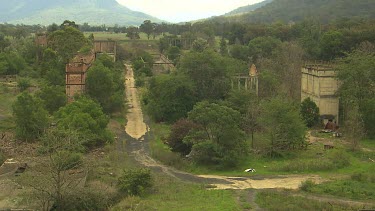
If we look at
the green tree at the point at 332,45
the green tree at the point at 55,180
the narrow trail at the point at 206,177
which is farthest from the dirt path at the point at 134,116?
the green tree at the point at 332,45

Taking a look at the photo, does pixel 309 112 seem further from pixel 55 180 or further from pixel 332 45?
pixel 55 180

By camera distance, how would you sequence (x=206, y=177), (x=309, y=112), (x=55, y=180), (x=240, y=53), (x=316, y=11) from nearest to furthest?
(x=55, y=180) < (x=206, y=177) < (x=309, y=112) < (x=240, y=53) < (x=316, y=11)

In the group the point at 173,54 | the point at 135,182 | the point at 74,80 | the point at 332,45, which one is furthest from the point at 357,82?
the point at 173,54

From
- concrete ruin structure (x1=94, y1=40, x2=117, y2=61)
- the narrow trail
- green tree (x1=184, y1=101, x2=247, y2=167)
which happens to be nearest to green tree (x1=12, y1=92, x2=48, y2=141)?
the narrow trail

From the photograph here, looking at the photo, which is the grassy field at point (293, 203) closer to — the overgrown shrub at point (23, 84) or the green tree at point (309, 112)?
the green tree at point (309, 112)

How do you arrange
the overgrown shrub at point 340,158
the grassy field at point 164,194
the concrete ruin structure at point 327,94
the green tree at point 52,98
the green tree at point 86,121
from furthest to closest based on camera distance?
the green tree at point 52,98 < the concrete ruin structure at point 327,94 < the green tree at point 86,121 < the overgrown shrub at point 340,158 < the grassy field at point 164,194

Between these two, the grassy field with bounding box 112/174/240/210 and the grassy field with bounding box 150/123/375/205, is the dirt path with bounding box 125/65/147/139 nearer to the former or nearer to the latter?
the grassy field with bounding box 150/123/375/205

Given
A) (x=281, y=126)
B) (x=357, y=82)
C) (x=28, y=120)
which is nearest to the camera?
(x=281, y=126)
